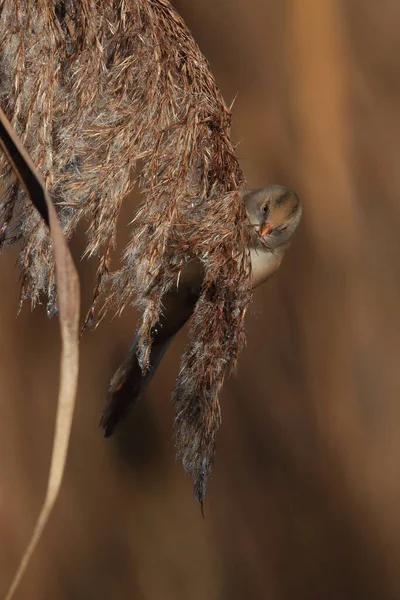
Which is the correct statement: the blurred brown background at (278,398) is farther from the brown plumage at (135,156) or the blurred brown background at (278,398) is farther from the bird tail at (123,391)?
the brown plumage at (135,156)

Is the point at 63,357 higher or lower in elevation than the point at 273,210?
higher

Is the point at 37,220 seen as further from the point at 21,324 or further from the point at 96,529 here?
the point at 96,529

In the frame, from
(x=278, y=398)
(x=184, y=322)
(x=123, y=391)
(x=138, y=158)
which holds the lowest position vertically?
(x=278, y=398)

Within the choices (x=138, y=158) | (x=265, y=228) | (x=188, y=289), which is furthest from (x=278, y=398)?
(x=138, y=158)

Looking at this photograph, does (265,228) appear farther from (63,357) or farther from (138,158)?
(63,357)

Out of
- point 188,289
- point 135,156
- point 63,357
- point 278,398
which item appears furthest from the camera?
point 278,398

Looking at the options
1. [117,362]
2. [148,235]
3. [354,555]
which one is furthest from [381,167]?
[148,235]

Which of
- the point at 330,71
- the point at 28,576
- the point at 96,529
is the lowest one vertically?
the point at 28,576
